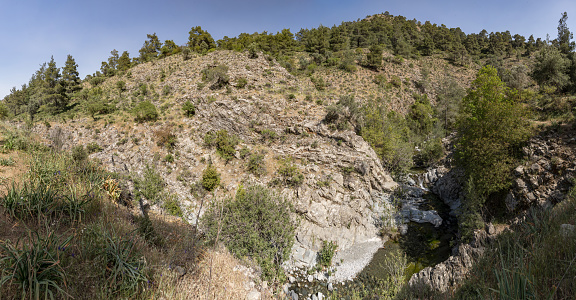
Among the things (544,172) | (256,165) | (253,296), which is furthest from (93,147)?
(544,172)

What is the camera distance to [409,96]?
4256cm

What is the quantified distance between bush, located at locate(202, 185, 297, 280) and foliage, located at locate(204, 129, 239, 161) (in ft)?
23.0

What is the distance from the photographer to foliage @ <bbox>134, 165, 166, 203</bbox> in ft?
46.8

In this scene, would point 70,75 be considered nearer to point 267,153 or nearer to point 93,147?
point 93,147

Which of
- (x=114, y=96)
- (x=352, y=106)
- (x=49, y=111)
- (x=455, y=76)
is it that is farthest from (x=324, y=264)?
(x=455, y=76)

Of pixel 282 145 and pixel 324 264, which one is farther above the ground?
pixel 282 145

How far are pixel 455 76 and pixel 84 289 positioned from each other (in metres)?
65.6

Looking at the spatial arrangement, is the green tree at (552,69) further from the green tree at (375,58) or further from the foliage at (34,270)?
the foliage at (34,270)

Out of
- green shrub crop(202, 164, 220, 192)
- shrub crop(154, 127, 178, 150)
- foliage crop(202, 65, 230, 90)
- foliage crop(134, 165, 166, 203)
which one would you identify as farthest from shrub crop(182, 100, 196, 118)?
green shrub crop(202, 164, 220, 192)

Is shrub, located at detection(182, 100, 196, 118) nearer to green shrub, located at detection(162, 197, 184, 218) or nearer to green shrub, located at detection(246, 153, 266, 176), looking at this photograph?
green shrub, located at detection(246, 153, 266, 176)

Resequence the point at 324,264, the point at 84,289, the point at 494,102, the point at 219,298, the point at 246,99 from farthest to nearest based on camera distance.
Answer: the point at 246,99, the point at 494,102, the point at 324,264, the point at 219,298, the point at 84,289

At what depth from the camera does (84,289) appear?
2.61 meters

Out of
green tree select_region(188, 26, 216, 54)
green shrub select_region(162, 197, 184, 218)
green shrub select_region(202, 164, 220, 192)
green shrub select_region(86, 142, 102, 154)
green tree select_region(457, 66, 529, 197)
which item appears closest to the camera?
green tree select_region(457, 66, 529, 197)

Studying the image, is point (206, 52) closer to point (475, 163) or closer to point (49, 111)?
point (49, 111)
